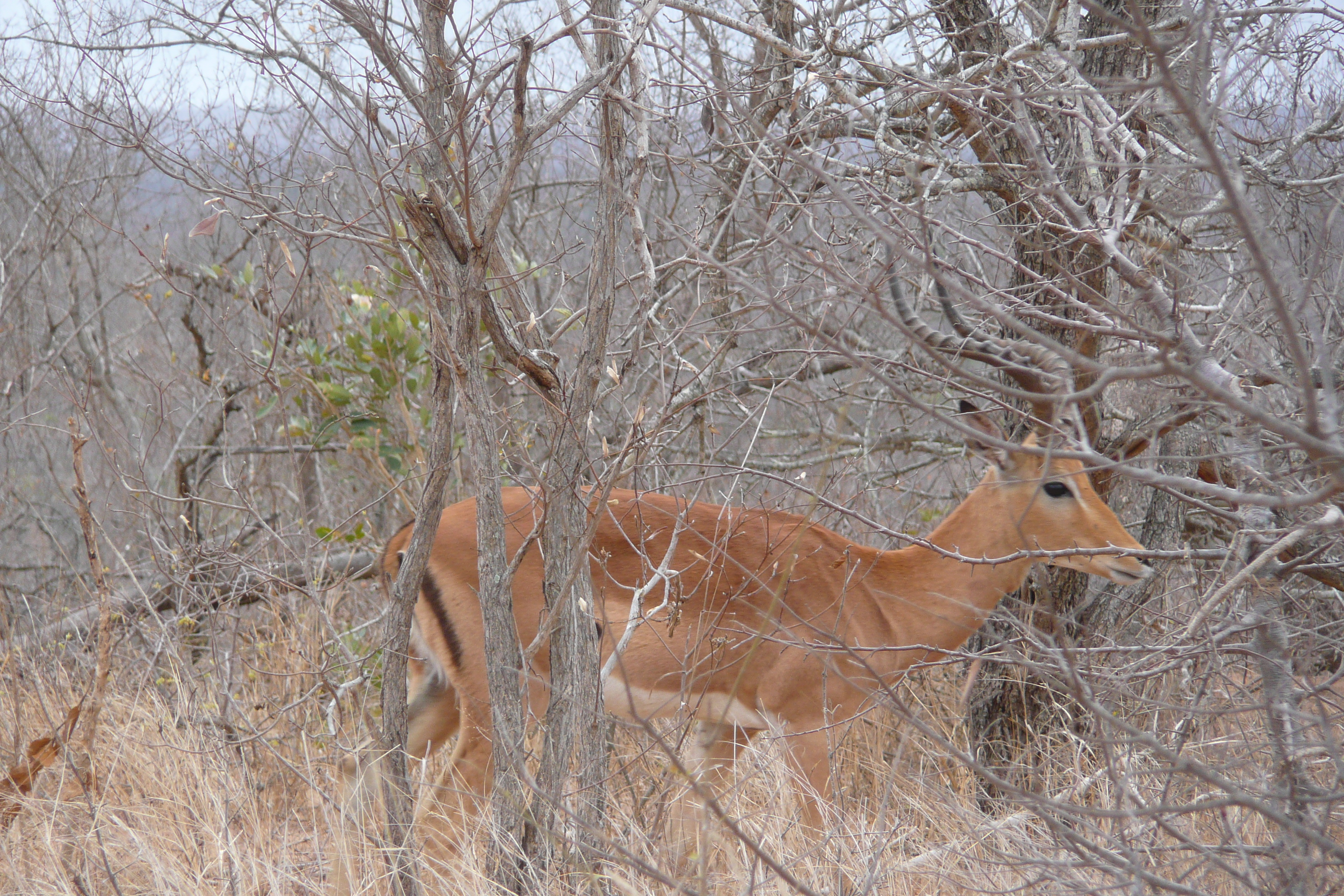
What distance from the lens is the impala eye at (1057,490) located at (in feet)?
14.3

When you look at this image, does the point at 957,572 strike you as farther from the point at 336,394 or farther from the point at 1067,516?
the point at 336,394

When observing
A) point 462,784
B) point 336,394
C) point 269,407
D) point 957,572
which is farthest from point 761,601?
point 269,407

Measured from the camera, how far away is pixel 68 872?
366 centimetres

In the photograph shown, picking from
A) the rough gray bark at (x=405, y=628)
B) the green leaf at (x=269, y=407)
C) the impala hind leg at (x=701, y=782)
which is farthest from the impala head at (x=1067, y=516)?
the green leaf at (x=269, y=407)

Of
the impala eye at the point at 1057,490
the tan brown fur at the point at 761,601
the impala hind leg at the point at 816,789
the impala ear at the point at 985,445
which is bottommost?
the impala hind leg at the point at 816,789

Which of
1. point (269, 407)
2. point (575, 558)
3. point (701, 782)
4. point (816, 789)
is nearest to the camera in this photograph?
point (575, 558)

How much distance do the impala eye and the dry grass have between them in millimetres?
791

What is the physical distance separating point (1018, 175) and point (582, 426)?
184cm

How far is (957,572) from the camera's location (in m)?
4.70

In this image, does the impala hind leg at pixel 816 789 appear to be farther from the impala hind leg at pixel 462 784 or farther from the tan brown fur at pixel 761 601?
the impala hind leg at pixel 462 784

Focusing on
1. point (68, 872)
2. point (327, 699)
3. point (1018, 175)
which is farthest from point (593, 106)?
point (68, 872)

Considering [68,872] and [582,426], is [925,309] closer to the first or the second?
[582,426]

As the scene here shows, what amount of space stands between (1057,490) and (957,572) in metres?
0.56

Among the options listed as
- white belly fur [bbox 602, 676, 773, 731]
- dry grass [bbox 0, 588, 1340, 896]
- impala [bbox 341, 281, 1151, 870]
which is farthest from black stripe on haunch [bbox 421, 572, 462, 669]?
white belly fur [bbox 602, 676, 773, 731]
